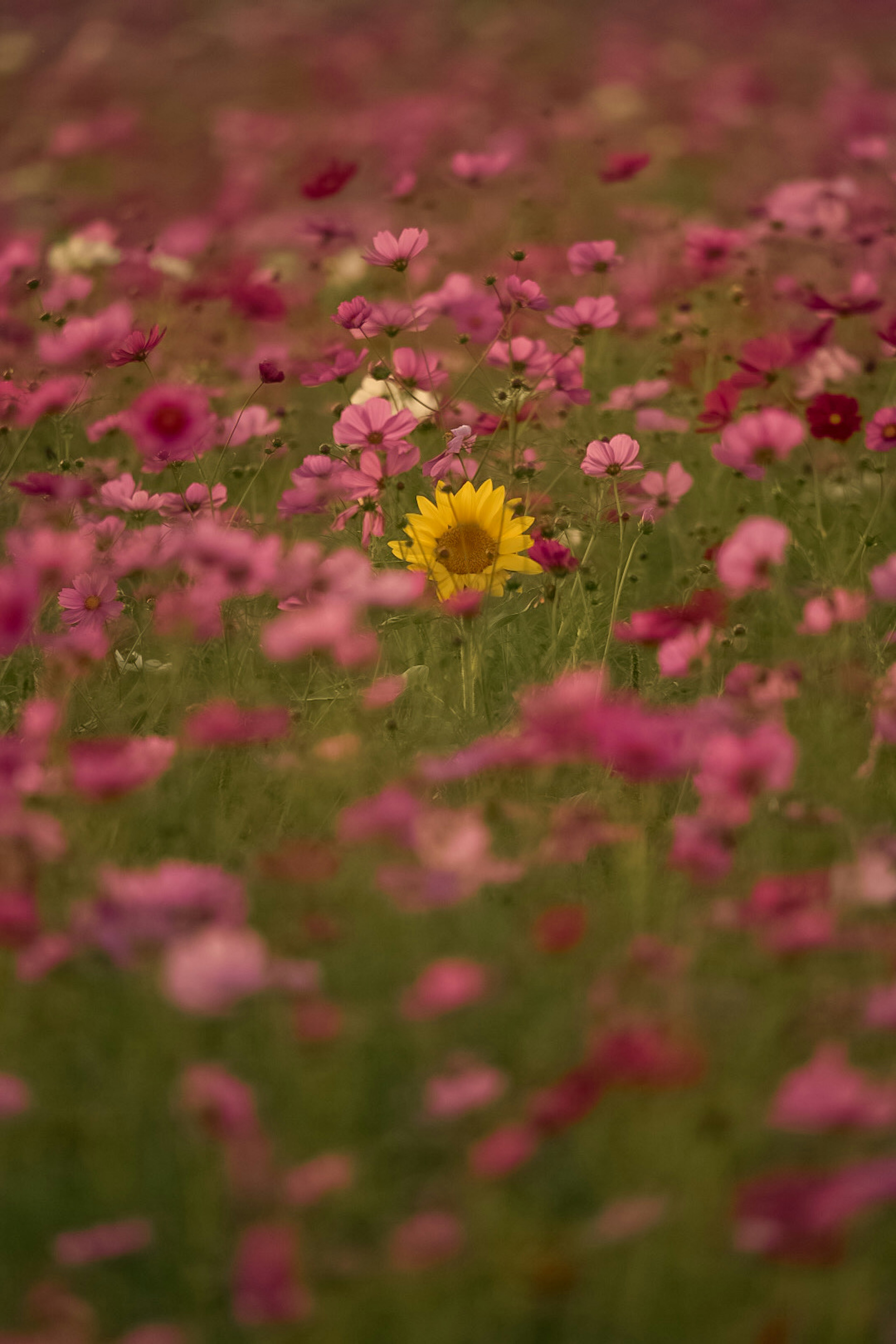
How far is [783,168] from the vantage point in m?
4.70

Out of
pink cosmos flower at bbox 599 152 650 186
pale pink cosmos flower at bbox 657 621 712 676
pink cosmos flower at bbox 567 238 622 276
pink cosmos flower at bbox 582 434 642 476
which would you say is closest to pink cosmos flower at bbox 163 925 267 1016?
pale pink cosmos flower at bbox 657 621 712 676

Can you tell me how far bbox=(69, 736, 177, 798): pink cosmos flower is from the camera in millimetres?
1104

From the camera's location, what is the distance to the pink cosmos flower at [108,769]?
110cm

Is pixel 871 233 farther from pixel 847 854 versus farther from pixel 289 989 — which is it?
pixel 289 989

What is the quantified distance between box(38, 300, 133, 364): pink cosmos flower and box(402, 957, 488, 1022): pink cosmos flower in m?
1.28

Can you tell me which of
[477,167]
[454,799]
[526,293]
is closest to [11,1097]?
[454,799]

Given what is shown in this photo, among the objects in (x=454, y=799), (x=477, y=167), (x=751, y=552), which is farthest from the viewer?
(x=477, y=167)

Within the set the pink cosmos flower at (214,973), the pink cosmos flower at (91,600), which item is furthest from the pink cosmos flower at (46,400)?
the pink cosmos flower at (214,973)

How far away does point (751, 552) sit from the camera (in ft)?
4.56

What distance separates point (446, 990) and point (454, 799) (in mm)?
604

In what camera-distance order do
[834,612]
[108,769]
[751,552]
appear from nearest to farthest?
[108,769] → [751,552] → [834,612]

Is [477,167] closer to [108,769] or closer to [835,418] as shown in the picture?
[835,418]

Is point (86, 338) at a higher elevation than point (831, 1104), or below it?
below

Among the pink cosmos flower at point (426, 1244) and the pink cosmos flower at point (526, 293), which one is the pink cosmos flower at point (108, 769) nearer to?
the pink cosmos flower at point (426, 1244)
